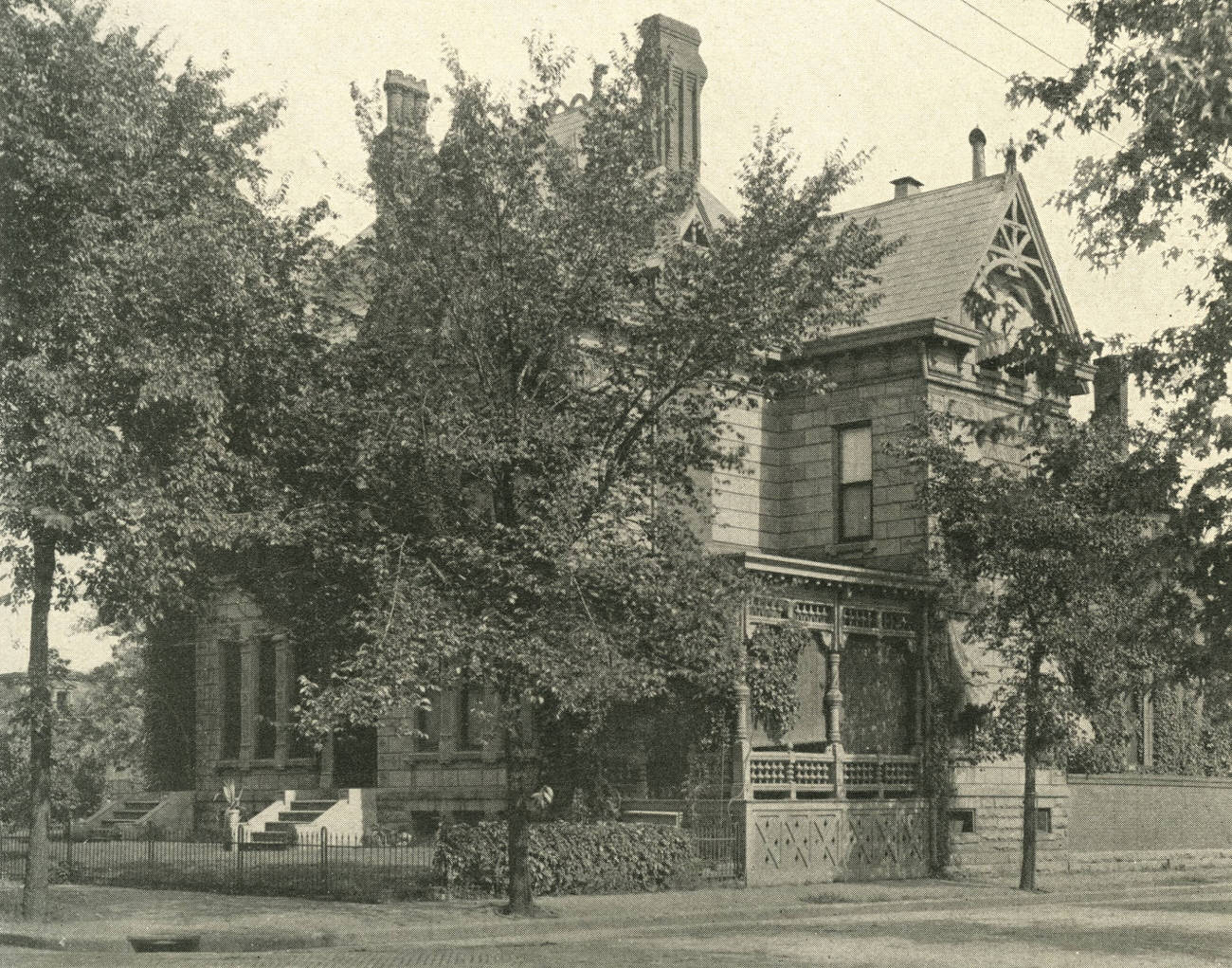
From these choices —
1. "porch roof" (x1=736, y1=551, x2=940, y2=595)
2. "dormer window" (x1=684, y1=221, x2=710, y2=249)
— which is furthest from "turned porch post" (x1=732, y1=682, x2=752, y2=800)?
"dormer window" (x1=684, y1=221, x2=710, y2=249)

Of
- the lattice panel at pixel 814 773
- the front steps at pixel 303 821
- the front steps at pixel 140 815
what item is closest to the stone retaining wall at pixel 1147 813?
the lattice panel at pixel 814 773

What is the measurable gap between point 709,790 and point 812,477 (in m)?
8.95

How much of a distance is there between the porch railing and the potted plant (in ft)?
34.4

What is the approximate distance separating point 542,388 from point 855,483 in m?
13.0

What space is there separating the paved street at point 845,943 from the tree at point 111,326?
4.63 m

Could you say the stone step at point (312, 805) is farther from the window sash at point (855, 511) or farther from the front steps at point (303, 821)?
the window sash at point (855, 511)

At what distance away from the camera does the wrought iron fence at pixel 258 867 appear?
22.4 metres

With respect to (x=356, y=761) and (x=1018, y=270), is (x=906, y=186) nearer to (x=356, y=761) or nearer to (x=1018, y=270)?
(x=1018, y=270)

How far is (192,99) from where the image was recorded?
20.4 metres

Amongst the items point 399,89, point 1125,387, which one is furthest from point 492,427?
point 1125,387

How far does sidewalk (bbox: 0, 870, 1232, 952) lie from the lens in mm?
17750

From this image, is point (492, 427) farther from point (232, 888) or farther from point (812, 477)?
→ point (812, 477)

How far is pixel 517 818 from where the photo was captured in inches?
791

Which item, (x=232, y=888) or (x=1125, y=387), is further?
(x=1125, y=387)
